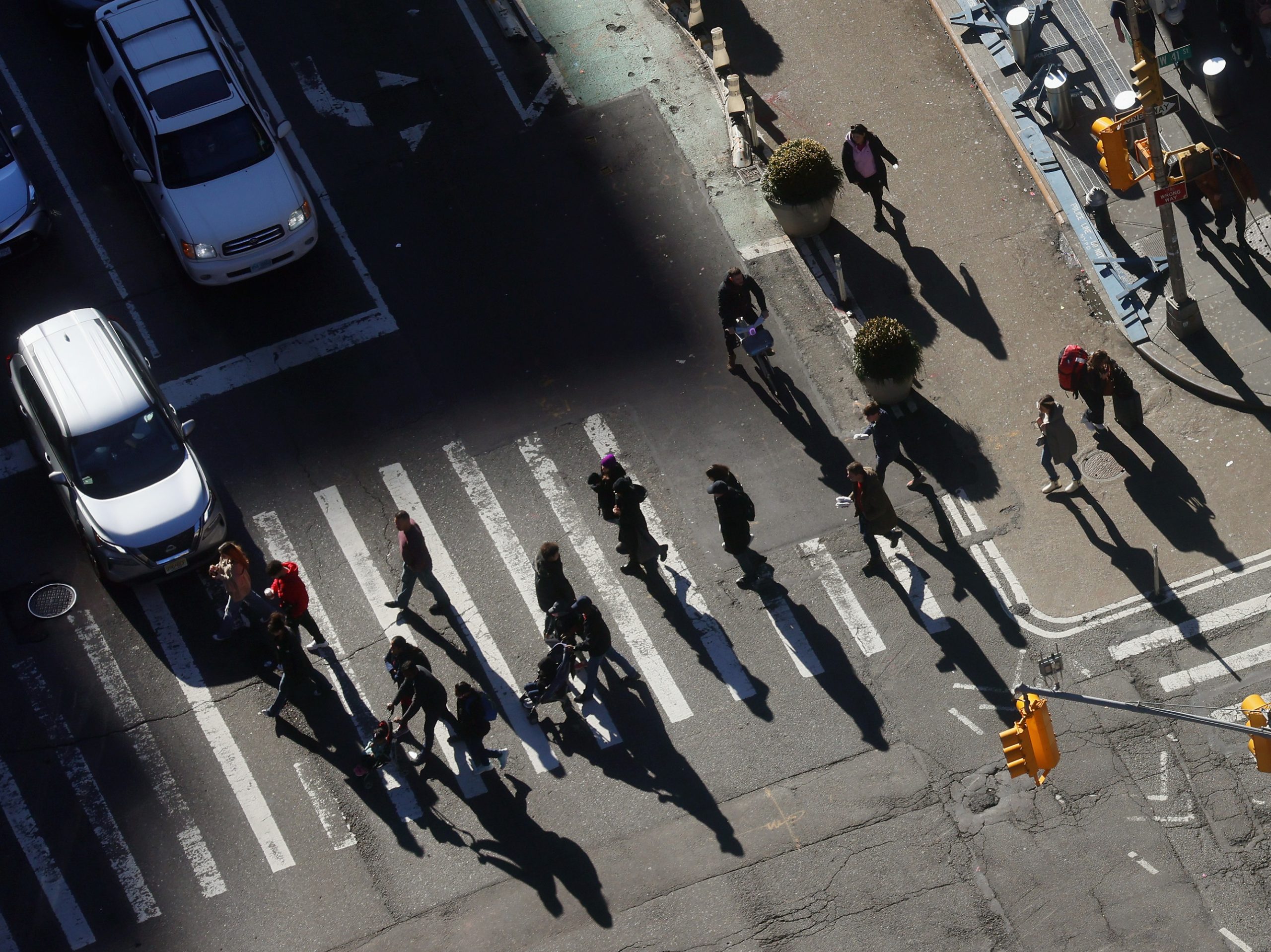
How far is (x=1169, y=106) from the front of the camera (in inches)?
874

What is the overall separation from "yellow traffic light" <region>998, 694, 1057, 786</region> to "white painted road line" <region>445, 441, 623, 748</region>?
18.8 feet

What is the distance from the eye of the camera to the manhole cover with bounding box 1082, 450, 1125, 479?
19250mm

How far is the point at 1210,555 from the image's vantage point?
18.2 meters

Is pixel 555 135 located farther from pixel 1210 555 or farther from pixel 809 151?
pixel 1210 555

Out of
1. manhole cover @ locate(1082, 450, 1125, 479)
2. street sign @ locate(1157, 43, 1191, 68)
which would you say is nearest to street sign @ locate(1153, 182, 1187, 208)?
street sign @ locate(1157, 43, 1191, 68)

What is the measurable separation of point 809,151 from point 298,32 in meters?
9.21

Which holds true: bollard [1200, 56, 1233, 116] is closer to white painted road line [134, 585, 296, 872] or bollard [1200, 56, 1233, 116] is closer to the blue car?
white painted road line [134, 585, 296, 872]

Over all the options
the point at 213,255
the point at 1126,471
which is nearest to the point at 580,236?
the point at 213,255

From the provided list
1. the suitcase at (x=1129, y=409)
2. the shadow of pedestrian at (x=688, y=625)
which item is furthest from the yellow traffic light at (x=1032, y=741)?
the suitcase at (x=1129, y=409)

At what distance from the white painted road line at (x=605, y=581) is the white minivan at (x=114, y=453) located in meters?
4.18

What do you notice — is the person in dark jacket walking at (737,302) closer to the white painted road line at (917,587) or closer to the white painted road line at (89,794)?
the white painted road line at (917,587)

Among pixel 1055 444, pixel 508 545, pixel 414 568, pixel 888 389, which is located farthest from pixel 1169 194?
pixel 414 568

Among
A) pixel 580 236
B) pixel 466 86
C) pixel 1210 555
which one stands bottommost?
pixel 1210 555

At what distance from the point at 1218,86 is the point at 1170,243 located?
4.06 m
